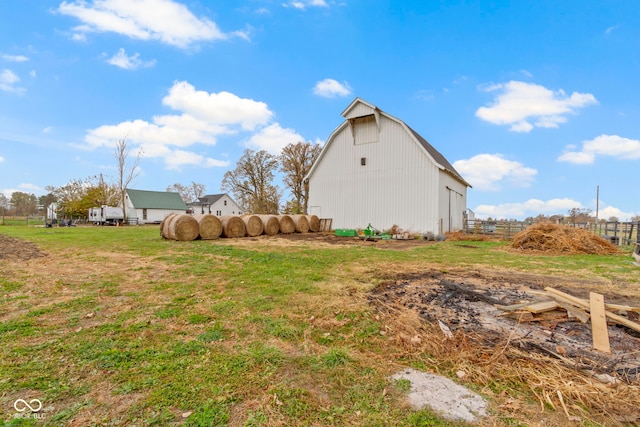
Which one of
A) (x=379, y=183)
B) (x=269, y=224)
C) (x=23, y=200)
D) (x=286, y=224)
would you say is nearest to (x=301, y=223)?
(x=286, y=224)

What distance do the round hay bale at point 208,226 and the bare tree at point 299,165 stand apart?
18.2 m

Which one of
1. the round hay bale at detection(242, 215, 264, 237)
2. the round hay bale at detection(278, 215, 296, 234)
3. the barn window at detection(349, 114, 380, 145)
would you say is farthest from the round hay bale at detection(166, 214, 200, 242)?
the barn window at detection(349, 114, 380, 145)

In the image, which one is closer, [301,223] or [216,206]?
[301,223]

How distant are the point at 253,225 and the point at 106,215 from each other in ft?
102

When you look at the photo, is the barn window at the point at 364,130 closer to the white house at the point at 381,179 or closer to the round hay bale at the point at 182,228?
the white house at the point at 381,179

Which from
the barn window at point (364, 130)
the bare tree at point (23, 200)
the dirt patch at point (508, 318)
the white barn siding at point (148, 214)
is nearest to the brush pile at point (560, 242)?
the dirt patch at point (508, 318)

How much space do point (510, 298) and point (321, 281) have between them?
3.15m

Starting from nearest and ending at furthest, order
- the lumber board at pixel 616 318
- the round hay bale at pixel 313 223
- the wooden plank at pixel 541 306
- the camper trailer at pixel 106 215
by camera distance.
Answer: the lumber board at pixel 616 318 < the wooden plank at pixel 541 306 < the round hay bale at pixel 313 223 < the camper trailer at pixel 106 215

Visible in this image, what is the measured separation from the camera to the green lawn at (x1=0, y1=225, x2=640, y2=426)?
1.84 m

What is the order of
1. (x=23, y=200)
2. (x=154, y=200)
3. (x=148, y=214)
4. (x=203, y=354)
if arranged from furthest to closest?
(x=23, y=200) < (x=154, y=200) < (x=148, y=214) < (x=203, y=354)

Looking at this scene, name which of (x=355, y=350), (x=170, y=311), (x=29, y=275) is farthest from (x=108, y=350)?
(x=29, y=275)

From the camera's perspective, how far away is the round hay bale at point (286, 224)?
17.8 meters

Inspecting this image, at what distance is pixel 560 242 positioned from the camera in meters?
10.6

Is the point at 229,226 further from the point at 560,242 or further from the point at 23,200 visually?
the point at 23,200
